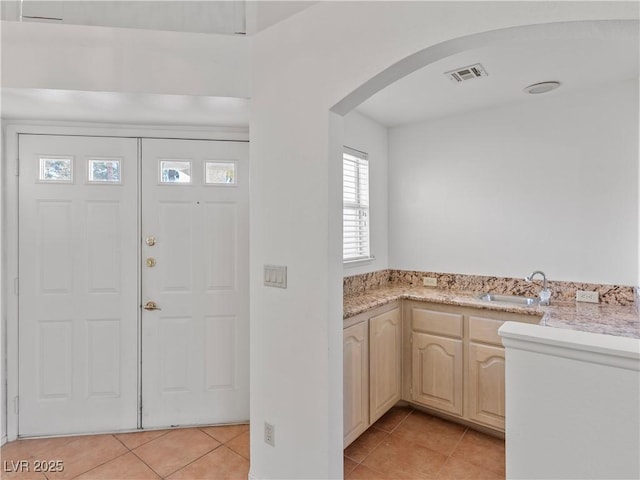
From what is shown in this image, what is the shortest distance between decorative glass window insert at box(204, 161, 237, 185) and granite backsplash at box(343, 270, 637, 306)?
3.92 feet

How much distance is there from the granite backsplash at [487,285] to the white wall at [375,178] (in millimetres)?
102

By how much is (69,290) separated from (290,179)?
73.4 inches

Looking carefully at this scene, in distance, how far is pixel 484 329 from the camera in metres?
2.48

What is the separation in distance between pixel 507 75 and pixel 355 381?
228cm

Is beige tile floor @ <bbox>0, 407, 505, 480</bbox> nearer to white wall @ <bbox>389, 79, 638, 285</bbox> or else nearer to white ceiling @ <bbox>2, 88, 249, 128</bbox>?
white wall @ <bbox>389, 79, 638, 285</bbox>

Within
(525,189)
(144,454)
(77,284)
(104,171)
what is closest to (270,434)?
(144,454)

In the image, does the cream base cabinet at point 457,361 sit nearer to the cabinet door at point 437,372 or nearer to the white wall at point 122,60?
the cabinet door at point 437,372

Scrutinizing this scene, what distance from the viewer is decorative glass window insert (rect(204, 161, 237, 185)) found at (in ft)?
8.48

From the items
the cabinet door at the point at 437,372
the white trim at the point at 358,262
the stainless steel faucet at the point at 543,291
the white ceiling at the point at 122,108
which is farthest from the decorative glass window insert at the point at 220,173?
the stainless steel faucet at the point at 543,291

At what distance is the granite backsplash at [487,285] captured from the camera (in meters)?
2.54

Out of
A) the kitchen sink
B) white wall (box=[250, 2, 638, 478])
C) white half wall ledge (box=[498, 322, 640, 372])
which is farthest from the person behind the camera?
the kitchen sink

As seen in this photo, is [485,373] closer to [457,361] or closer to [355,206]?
[457,361]

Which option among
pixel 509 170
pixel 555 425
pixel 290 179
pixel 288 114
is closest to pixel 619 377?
pixel 555 425

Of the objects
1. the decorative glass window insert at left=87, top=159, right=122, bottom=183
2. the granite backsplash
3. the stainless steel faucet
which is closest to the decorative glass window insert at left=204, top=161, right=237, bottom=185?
the decorative glass window insert at left=87, top=159, right=122, bottom=183
